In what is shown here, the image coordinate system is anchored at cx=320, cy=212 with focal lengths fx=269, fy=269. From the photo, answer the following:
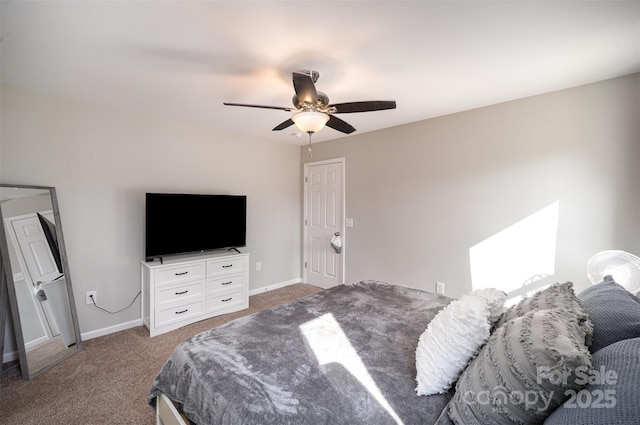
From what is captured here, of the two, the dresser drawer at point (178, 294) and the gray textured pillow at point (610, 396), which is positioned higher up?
the gray textured pillow at point (610, 396)

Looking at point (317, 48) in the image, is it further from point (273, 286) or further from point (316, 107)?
point (273, 286)

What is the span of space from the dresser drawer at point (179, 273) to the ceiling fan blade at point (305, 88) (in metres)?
2.27

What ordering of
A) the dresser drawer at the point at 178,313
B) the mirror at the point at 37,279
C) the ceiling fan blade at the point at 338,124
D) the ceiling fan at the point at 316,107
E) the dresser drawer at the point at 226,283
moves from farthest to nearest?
the dresser drawer at the point at 226,283 → the dresser drawer at the point at 178,313 → the ceiling fan blade at the point at 338,124 → the mirror at the point at 37,279 → the ceiling fan at the point at 316,107

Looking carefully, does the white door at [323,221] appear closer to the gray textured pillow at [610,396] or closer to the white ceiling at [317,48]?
the white ceiling at [317,48]

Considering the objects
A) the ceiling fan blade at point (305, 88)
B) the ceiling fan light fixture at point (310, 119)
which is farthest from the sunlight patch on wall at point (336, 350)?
the ceiling fan blade at point (305, 88)

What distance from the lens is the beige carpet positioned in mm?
1776

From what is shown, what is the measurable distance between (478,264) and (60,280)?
4.17m

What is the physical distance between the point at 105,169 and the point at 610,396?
12.5ft

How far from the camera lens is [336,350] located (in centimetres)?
137

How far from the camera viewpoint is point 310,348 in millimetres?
1396

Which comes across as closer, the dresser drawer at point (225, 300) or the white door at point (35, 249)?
the white door at point (35, 249)

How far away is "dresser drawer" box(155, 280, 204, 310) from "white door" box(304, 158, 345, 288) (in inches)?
75.8

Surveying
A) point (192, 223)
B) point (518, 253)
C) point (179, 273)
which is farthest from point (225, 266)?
point (518, 253)

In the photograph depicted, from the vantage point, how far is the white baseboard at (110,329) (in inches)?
109
